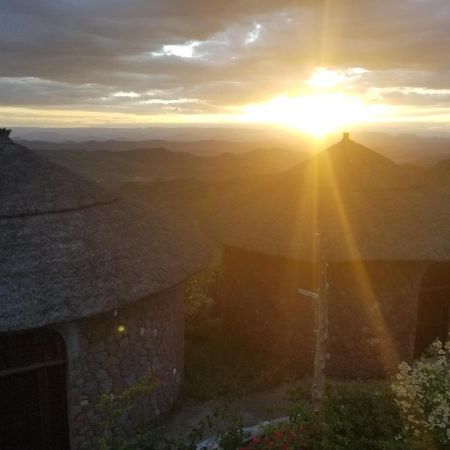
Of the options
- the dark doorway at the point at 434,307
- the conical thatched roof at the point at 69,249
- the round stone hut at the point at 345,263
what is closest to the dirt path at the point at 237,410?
the round stone hut at the point at 345,263

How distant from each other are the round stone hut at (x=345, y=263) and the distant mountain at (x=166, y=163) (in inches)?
2066

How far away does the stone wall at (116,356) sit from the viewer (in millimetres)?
8039

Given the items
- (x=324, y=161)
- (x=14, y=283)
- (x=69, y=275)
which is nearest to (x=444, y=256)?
(x=324, y=161)

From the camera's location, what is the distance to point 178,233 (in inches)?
427

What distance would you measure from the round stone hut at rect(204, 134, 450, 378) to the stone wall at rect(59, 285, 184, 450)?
10.8 feet

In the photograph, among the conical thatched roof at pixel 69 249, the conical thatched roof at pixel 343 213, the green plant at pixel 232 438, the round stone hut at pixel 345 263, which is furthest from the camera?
the round stone hut at pixel 345 263

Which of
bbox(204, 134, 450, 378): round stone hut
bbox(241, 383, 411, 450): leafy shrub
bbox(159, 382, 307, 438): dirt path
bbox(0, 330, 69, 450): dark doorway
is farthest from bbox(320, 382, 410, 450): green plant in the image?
bbox(0, 330, 69, 450): dark doorway

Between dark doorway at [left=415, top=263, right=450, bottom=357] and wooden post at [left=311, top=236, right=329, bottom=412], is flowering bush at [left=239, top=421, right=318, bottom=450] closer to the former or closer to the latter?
wooden post at [left=311, top=236, right=329, bottom=412]

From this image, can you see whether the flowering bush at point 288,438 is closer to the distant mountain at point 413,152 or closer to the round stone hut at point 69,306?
the round stone hut at point 69,306

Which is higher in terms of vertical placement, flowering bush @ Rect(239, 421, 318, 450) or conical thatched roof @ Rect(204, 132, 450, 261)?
conical thatched roof @ Rect(204, 132, 450, 261)

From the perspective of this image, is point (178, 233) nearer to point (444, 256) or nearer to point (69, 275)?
point (69, 275)

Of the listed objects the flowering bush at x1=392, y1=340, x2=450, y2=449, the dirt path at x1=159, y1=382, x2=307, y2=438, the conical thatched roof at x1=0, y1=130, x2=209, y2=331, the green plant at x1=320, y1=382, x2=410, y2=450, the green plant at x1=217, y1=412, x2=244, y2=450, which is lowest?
the dirt path at x1=159, y1=382, x2=307, y2=438

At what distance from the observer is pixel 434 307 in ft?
40.8

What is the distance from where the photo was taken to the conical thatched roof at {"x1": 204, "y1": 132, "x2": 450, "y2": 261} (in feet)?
35.4
